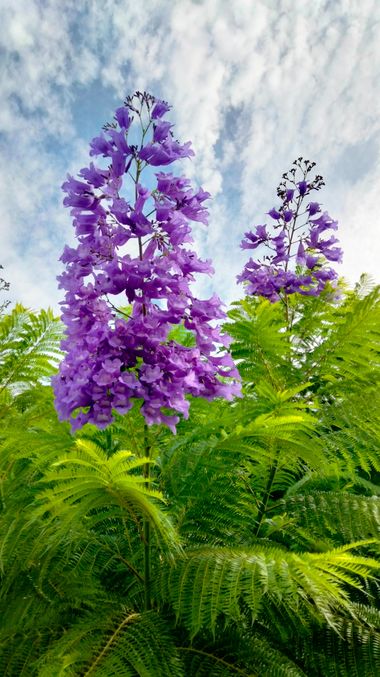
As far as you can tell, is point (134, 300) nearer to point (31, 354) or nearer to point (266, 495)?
point (266, 495)

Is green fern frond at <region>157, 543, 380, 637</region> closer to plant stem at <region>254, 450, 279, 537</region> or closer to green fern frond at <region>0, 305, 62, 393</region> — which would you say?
plant stem at <region>254, 450, 279, 537</region>

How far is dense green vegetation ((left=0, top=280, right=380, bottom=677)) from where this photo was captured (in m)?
1.17

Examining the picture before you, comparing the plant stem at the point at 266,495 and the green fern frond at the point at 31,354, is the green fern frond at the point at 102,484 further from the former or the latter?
the green fern frond at the point at 31,354

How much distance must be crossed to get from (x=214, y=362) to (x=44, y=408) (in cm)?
110

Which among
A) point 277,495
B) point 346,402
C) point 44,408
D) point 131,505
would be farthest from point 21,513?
point 277,495

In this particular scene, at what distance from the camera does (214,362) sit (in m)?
1.62

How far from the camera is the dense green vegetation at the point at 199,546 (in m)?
1.17

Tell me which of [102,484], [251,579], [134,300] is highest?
[134,300]

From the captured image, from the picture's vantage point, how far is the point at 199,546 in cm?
154

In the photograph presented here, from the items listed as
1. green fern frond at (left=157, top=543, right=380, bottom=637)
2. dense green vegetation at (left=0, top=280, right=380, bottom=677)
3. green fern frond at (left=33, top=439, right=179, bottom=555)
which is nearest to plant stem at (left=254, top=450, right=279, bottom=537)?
dense green vegetation at (left=0, top=280, right=380, bottom=677)

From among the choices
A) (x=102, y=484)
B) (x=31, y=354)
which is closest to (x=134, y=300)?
(x=102, y=484)

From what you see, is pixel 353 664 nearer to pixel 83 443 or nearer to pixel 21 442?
pixel 83 443

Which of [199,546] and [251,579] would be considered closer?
[251,579]

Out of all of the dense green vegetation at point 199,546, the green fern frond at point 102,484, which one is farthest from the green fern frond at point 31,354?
the green fern frond at point 102,484
